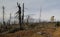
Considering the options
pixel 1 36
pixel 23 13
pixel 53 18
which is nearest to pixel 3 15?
pixel 23 13

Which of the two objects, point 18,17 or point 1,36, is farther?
point 18,17

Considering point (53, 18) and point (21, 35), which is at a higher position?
point (53, 18)

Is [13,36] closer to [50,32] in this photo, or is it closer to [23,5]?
[50,32]

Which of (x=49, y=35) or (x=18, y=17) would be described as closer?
(x=49, y=35)

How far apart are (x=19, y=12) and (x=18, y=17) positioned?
4.71 ft

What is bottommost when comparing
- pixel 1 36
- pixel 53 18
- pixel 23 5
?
pixel 1 36

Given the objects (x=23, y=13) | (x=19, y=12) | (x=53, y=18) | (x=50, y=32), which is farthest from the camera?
(x=23, y=13)

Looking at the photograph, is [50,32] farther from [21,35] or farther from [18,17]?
[18,17]

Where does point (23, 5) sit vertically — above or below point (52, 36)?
above

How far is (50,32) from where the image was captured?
867 inches

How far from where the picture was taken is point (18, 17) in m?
37.7

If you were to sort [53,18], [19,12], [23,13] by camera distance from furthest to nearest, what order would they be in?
[23,13] → [19,12] → [53,18]

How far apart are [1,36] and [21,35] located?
286cm

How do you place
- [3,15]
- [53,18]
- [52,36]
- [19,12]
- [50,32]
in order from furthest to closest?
[3,15] < [19,12] < [53,18] < [50,32] < [52,36]
